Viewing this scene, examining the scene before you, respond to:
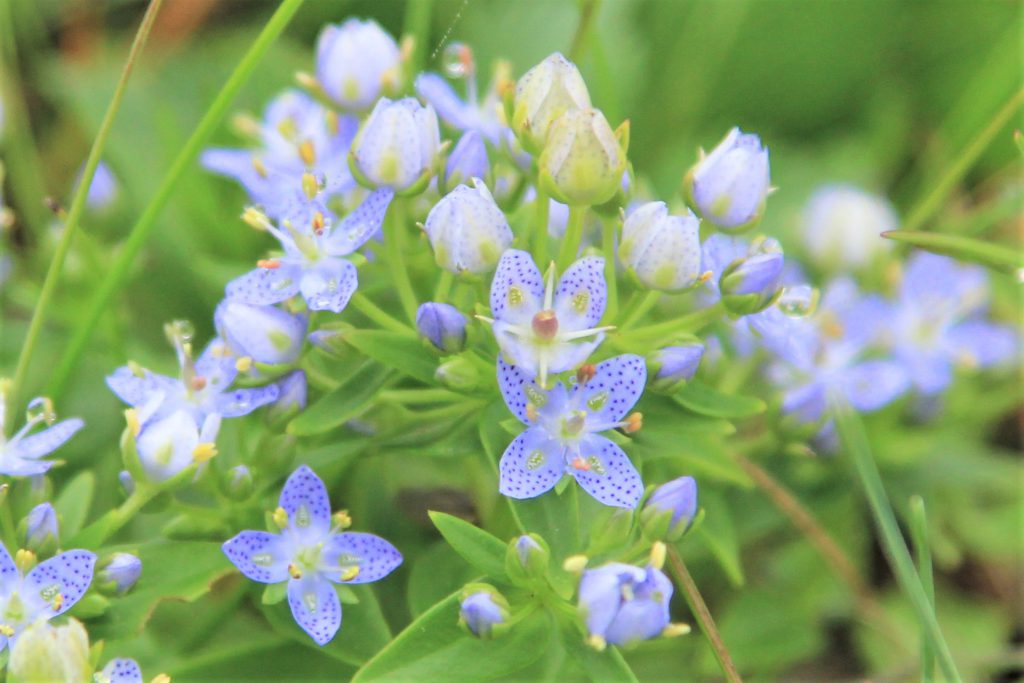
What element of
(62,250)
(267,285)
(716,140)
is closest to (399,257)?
(267,285)

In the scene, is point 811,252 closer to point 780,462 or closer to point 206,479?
point 780,462

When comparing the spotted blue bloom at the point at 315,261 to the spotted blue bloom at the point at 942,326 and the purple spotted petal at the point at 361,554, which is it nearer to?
the purple spotted petal at the point at 361,554

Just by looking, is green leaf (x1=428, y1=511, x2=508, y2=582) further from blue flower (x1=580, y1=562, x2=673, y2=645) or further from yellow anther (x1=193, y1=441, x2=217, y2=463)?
yellow anther (x1=193, y1=441, x2=217, y2=463)

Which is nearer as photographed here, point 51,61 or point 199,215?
point 199,215

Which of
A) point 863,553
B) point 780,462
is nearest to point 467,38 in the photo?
point 780,462

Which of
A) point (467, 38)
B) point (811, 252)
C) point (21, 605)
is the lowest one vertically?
point (21, 605)

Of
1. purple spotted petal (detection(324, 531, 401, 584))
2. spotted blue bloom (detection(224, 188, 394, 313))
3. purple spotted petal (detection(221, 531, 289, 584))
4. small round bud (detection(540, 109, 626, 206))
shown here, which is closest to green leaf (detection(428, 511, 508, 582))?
purple spotted petal (detection(324, 531, 401, 584))

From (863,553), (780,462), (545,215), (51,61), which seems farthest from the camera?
(51,61)
